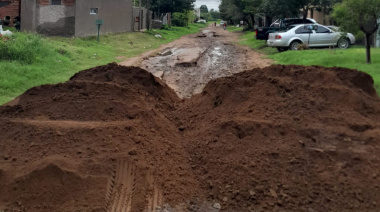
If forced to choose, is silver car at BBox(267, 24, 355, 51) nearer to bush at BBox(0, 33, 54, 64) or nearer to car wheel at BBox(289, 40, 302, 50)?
car wheel at BBox(289, 40, 302, 50)

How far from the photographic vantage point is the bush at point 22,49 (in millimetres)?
14891

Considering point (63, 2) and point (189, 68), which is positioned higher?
point (63, 2)

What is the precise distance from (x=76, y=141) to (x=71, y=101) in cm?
143

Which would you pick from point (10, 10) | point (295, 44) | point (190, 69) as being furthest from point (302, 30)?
point (10, 10)

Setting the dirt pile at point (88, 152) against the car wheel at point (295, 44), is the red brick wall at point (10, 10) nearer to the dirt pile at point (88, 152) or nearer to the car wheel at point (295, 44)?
the car wheel at point (295, 44)

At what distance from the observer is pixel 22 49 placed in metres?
15.3

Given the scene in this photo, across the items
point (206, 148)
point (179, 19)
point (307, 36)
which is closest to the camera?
point (206, 148)

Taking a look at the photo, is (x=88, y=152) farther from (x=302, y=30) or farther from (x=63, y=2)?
(x=63, y=2)

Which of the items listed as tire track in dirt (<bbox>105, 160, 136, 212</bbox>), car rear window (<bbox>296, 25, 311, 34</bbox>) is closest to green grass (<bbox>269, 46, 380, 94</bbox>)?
car rear window (<bbox>296, 25, 311, 34</bbox>)

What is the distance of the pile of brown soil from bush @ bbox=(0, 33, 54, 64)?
7933mm

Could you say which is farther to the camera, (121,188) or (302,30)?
(302,30)

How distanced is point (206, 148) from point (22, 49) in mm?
11127

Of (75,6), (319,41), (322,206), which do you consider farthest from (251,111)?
(75,6)

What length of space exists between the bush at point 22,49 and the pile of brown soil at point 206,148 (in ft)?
26.0
